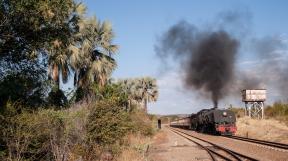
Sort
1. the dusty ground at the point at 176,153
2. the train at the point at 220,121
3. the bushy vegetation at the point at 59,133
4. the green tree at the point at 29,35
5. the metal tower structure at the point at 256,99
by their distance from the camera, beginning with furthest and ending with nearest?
the metal tower structure at the point at 256,99, the train at the point at 220,121, the dusty ground at the point at 176,153, the green tree at the point at 29,35, the bushy vegetation at the point at 59,133

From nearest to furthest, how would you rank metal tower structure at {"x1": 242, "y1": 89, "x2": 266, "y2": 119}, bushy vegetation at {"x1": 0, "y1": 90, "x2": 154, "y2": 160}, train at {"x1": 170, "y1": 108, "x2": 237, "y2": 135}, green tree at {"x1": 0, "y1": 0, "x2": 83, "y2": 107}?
bushy vegetation at {"x1": 0, "y1": 90, "x2": 154, "y2": 160} → green tree at {"x1": 0, "y1": 0, "x2": 83, "y2": 107} → train at {"x1": 170, "y1": 108, "x2": 237, "y2": 135} → metal tower structure at {"x1": 242, "y1": 89, "x2": 266, "y2": 119}

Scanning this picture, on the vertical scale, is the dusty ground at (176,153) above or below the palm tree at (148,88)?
below

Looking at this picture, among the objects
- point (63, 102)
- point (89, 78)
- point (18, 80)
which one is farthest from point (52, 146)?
point (89, 78)

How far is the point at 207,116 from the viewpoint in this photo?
43625mm

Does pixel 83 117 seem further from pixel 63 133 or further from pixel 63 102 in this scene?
pixel 63 102

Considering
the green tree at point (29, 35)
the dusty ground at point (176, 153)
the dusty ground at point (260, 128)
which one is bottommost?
the dusty ground at point (176, 153)

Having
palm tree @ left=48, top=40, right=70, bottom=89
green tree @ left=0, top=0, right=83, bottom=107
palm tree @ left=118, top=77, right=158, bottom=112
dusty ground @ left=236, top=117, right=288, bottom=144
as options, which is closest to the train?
dusty ground @ left=236, top=117, right=288, bottom=144

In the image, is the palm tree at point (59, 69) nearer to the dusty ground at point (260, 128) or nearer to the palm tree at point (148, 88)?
the dusty ground at point (260, 128)

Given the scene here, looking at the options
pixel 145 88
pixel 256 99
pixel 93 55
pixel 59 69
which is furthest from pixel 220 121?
pixel 145 88

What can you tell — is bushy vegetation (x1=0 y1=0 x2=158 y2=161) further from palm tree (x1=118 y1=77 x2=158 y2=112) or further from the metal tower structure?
palm tree (x1=118 y1=77 x2=158 y2=112)

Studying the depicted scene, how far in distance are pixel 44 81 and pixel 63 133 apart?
365 cm

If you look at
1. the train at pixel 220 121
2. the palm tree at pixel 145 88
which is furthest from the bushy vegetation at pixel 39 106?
the palm tree at pixel 145 88

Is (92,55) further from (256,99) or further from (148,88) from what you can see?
(148,88)

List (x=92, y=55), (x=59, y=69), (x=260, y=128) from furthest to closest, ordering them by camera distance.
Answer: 1. (x=260, y=128)
2. (x=92, y=55)
3. (x=59, y=69)
